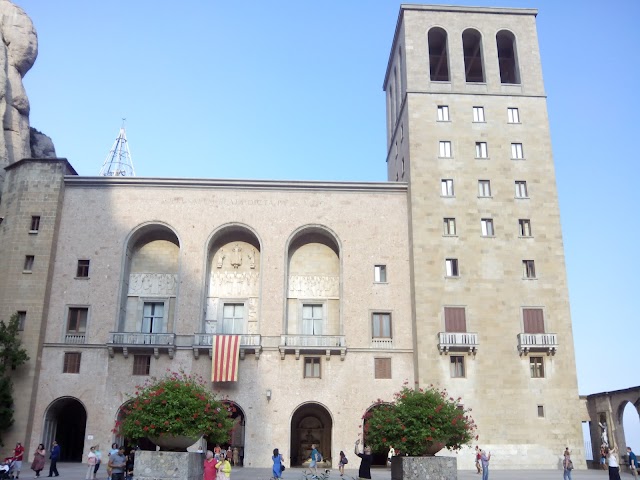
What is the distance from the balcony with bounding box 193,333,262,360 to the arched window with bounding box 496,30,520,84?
1027 inches

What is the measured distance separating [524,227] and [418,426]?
21702 mm

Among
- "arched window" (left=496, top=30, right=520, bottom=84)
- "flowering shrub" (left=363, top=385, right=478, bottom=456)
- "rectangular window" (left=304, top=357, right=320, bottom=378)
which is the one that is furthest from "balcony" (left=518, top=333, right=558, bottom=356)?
"arched window" (left=496, top=30, right=520, bottom=84)

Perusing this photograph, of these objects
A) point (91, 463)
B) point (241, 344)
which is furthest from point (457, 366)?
point (91, 463)

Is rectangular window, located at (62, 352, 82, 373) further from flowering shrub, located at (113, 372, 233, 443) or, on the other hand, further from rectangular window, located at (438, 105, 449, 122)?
rectangular window, located at (438, 105, 449, 122)

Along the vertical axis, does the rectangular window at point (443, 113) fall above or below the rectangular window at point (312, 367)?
above

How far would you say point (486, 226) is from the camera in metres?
40.4

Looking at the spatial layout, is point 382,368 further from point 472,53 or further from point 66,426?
point 472,53

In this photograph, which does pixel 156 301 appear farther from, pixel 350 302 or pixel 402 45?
pixel 402 45

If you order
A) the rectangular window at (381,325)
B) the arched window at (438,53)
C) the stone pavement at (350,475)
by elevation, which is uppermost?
the arched window at (438,53)

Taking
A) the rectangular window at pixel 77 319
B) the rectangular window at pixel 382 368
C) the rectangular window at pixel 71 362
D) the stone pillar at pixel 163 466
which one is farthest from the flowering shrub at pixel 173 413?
the rectangular window at pixel 77 319

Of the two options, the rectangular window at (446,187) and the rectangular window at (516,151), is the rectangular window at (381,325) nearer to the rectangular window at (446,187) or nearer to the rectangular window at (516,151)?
the rectangular window at (446,187)

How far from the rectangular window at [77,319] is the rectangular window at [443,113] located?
2668cm

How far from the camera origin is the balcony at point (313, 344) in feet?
124

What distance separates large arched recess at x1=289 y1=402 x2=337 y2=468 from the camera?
139ft
